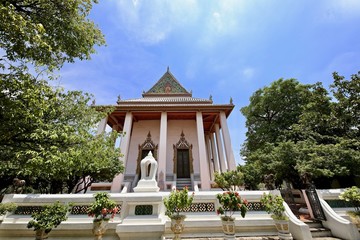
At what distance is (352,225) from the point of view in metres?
4.16

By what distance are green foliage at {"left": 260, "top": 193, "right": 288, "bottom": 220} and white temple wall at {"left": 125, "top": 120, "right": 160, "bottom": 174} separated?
8.88 m

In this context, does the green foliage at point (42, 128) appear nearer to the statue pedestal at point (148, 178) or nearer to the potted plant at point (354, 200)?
the statue pedestal at point (148, 178)

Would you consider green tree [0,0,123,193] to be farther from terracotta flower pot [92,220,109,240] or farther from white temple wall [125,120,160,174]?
white temple wall [125,120,160,174]

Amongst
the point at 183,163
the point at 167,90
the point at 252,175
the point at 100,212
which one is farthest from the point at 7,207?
the point at 167,90

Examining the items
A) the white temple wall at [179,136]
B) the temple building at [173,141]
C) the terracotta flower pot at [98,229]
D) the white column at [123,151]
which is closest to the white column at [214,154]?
the temple building at [173,141]

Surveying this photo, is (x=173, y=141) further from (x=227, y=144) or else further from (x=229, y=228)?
(x=229, y=228)

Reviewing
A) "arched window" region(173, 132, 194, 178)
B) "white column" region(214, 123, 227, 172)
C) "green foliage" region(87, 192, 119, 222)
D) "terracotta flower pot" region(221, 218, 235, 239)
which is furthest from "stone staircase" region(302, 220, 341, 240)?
"arched window" region(173, 132, 194, 178)

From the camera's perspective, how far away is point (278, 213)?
4070 mm

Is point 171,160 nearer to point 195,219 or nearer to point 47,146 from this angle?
point 195,219

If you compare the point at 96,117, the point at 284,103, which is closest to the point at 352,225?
the point at 96,117

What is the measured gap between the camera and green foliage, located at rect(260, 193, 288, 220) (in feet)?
13.3

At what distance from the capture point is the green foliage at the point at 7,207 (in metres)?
4.02

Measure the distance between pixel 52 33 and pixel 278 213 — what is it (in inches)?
299

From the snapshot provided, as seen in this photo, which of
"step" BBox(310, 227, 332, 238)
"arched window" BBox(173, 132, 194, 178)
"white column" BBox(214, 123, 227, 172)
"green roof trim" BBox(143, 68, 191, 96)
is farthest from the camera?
"green roof trim" BBox(143, 68, 191, 96)
